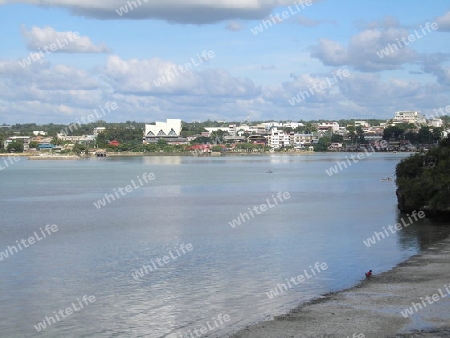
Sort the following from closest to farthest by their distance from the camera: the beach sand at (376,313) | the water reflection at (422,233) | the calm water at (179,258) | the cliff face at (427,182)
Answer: the beach sand at (376,313) < the calm water at (179,258) < the water reflection at (422,233) < the cliff face at (427,182)

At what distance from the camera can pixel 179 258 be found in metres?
32.6

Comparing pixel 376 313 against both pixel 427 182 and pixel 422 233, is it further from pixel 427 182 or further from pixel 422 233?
pixel 427 182

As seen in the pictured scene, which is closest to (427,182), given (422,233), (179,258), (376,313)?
(422,233)

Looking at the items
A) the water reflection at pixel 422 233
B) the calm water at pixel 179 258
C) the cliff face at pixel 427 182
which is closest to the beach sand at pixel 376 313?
the calm water at pixel 179 258

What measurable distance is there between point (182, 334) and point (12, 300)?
752 centimetres

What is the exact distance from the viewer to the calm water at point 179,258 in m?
22.1

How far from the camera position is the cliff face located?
43438 mm

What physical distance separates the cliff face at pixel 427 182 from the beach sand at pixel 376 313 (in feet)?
56.8

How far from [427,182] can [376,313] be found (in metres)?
26.3

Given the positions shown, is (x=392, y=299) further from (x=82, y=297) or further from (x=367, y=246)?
(x=367, y=246)

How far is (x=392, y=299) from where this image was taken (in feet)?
73.0

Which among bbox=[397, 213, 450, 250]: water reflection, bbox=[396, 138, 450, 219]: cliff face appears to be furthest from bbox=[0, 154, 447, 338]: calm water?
bbox=[396, 138, 450, 219]: cliff face

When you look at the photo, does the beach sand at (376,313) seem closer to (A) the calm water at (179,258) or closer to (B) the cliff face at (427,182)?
(A) the calm water at (179,258)

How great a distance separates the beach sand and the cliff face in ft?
56.8
